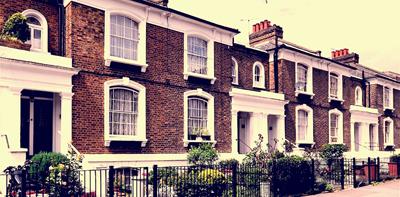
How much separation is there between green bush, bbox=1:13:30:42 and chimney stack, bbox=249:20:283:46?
51.3 ft

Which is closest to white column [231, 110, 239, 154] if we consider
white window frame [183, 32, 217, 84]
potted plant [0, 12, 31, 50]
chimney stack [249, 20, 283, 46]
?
white window frame [183, 32, 217, 84]

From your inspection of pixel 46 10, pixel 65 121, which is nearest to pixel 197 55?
pixel 46 10

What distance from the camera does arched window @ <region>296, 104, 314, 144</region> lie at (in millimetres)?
25266

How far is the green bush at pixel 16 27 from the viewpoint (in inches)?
535

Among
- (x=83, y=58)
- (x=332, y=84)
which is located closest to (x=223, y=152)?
(x=83, y=58)

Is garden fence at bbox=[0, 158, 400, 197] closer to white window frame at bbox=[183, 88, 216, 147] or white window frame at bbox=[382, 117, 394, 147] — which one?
white window frame at bbox=[183, 88, 216, 147]

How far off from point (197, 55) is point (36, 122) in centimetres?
783

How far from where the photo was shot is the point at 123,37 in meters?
16.7

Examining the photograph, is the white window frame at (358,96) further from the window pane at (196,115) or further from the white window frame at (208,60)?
the window pane at (196,115)

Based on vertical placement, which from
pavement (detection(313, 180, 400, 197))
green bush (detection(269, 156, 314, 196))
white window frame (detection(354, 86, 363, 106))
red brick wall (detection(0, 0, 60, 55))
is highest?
red brick wall (detection(0, 0, 60, 55))

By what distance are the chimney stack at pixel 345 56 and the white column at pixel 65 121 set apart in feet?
80.9

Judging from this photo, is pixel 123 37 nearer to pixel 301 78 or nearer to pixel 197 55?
pixel 197 55

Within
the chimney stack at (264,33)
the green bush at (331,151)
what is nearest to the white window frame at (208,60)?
the chimney stack at (264,33)

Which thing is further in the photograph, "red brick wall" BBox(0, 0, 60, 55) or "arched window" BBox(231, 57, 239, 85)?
"arched window" BBox(231, 57, 239, 85)
